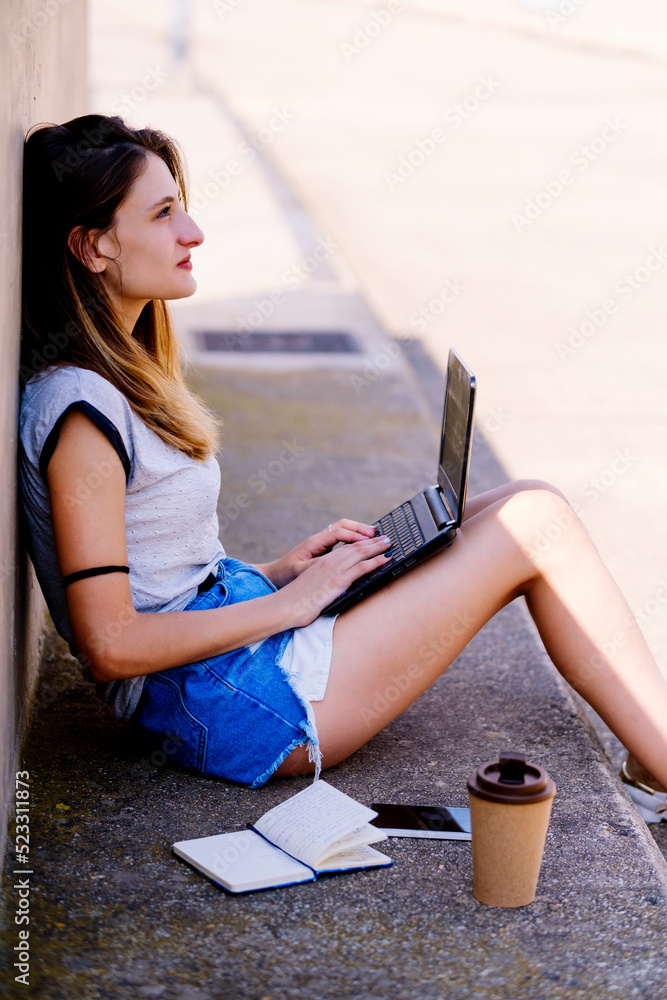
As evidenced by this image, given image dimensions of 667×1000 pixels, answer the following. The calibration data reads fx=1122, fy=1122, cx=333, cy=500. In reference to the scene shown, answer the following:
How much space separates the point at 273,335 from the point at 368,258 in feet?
8.43

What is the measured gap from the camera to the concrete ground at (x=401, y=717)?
78.7 inches

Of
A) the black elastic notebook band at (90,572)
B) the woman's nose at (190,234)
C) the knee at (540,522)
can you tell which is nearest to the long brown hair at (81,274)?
the woman's nose at (190,234)

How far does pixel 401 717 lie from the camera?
10.0 feet

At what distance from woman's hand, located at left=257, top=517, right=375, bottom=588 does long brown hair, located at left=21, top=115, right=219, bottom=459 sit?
0.47 metres

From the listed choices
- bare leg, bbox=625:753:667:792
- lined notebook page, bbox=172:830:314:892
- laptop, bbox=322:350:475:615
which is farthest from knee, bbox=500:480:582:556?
lined notebook page, bbox=172:830:314:892

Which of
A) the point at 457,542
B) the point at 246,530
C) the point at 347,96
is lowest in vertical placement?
the point at 347,96

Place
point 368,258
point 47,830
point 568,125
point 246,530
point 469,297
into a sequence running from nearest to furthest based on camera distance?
1. point 47,830
2. point 246,530
3. point 469,297
4. point 368,258
5. point 568,125

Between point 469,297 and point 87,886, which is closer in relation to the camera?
point 87,886

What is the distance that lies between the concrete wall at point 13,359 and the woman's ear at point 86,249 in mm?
120

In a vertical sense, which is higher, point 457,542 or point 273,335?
point 457,542

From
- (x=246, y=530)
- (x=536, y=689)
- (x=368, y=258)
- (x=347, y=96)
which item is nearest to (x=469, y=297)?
(x=368, y=258)

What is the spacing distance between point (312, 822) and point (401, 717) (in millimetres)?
829

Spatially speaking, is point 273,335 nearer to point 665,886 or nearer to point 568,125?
point 665,886

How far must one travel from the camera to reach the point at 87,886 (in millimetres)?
2170
